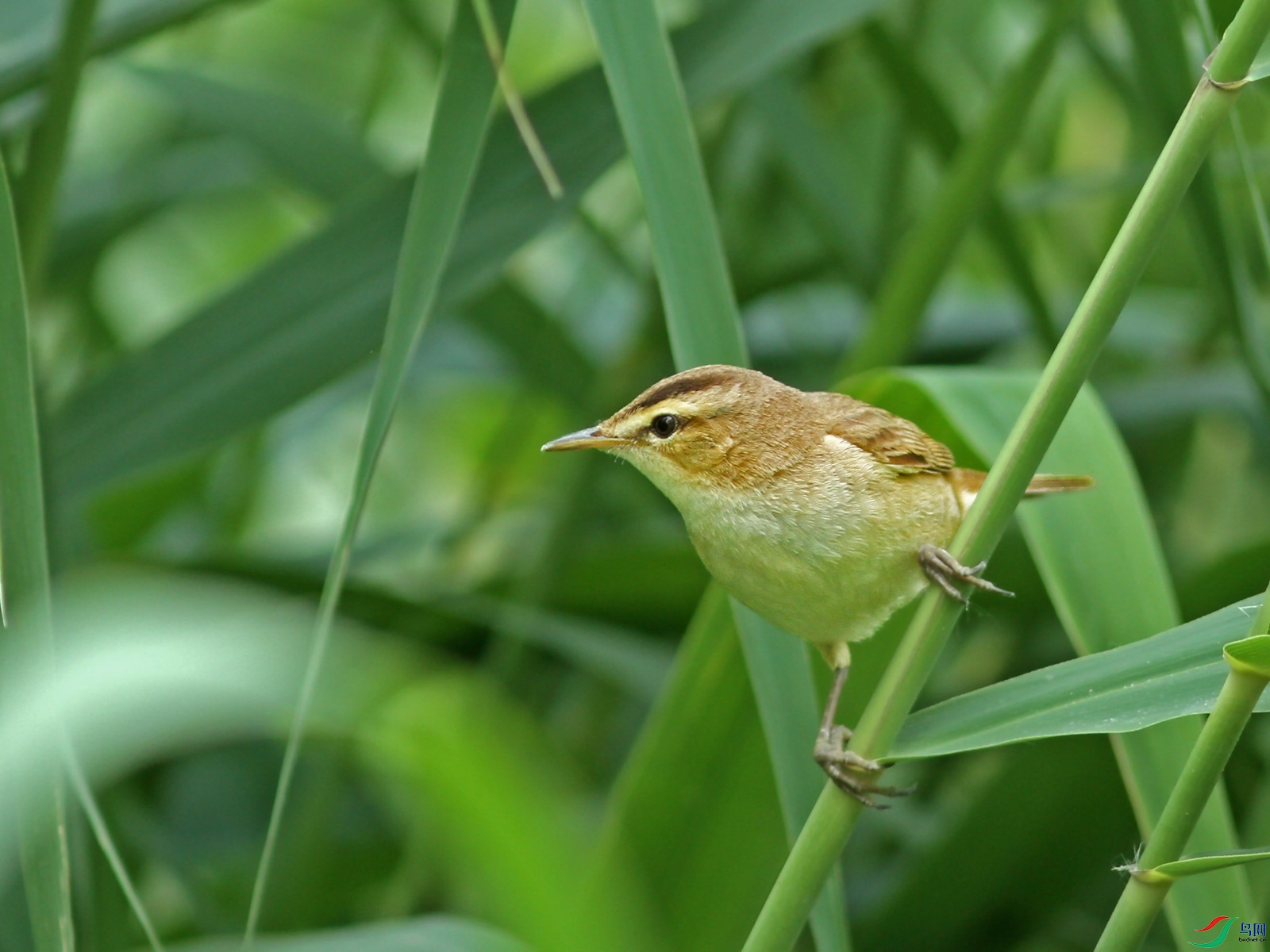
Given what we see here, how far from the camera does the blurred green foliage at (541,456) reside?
1.22m

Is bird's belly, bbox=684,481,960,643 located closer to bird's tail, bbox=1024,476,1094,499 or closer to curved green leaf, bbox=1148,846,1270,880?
bird's tail, bbox=1024,476,1094,499

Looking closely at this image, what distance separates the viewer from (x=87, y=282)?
2432mm

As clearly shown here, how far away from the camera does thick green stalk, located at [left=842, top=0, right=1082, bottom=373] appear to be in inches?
63.4

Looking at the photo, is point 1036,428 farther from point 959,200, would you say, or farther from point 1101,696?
point 959,200

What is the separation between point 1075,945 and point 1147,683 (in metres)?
1.43

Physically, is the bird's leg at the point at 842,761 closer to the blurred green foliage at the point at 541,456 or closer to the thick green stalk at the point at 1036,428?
the thick green stalk at the point at 1036,428

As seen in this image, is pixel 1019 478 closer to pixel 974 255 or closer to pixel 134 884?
pixel 134 884

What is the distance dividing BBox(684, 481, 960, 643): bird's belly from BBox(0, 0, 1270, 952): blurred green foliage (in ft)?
0.60

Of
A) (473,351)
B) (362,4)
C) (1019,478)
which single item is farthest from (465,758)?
(362,4)

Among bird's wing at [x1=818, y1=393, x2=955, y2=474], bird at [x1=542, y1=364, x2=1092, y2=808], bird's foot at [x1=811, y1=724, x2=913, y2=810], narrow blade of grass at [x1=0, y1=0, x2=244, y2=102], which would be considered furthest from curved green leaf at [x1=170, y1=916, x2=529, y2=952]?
narrow blade of grass at [x1=0, y1=0, x2=244, y2=102]

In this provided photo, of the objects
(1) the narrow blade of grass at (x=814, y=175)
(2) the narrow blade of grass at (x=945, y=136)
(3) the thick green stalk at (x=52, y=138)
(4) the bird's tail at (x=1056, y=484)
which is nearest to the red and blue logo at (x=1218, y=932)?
(4) the bird's tail at (x=1056, y=484)

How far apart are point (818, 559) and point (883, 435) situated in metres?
0.23

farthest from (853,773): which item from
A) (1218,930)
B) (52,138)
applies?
(52,138)

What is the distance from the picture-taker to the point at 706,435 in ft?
4.66
